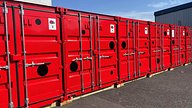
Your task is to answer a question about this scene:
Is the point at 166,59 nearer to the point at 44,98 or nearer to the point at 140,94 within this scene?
the point at 140,94

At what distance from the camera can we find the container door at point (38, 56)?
4.26m

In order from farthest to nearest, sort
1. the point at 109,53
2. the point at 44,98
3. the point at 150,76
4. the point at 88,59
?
the point at 150,76 → the point at 109,53 → the point at 88,59 → the point at 44,98

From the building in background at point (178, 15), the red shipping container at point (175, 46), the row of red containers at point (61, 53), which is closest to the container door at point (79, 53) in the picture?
the row of red containers at point (61, 53)

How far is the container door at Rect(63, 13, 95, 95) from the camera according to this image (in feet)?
16.9

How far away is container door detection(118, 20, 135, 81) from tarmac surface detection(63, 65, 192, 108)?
0.38 metres

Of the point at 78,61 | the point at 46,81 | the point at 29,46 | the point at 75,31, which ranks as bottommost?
the point at 46,81

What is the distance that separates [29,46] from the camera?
14.4 feet

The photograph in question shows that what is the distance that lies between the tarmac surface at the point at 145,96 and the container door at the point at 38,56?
666 millimetres

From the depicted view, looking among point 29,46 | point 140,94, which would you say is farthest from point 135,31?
point 29,46

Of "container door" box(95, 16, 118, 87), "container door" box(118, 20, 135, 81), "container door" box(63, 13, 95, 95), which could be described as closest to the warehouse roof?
"container door" box(118, 20, 135, 81)

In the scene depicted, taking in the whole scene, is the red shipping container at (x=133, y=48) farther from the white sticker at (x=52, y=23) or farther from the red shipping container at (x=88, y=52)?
the white sticker at (x=52, y=23)

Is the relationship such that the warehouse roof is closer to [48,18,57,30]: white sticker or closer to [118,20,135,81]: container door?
[118,20,135,81]: container door

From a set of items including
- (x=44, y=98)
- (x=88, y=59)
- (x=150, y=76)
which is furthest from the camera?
(x=150, y=76)

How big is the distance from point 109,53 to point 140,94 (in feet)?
4.98
